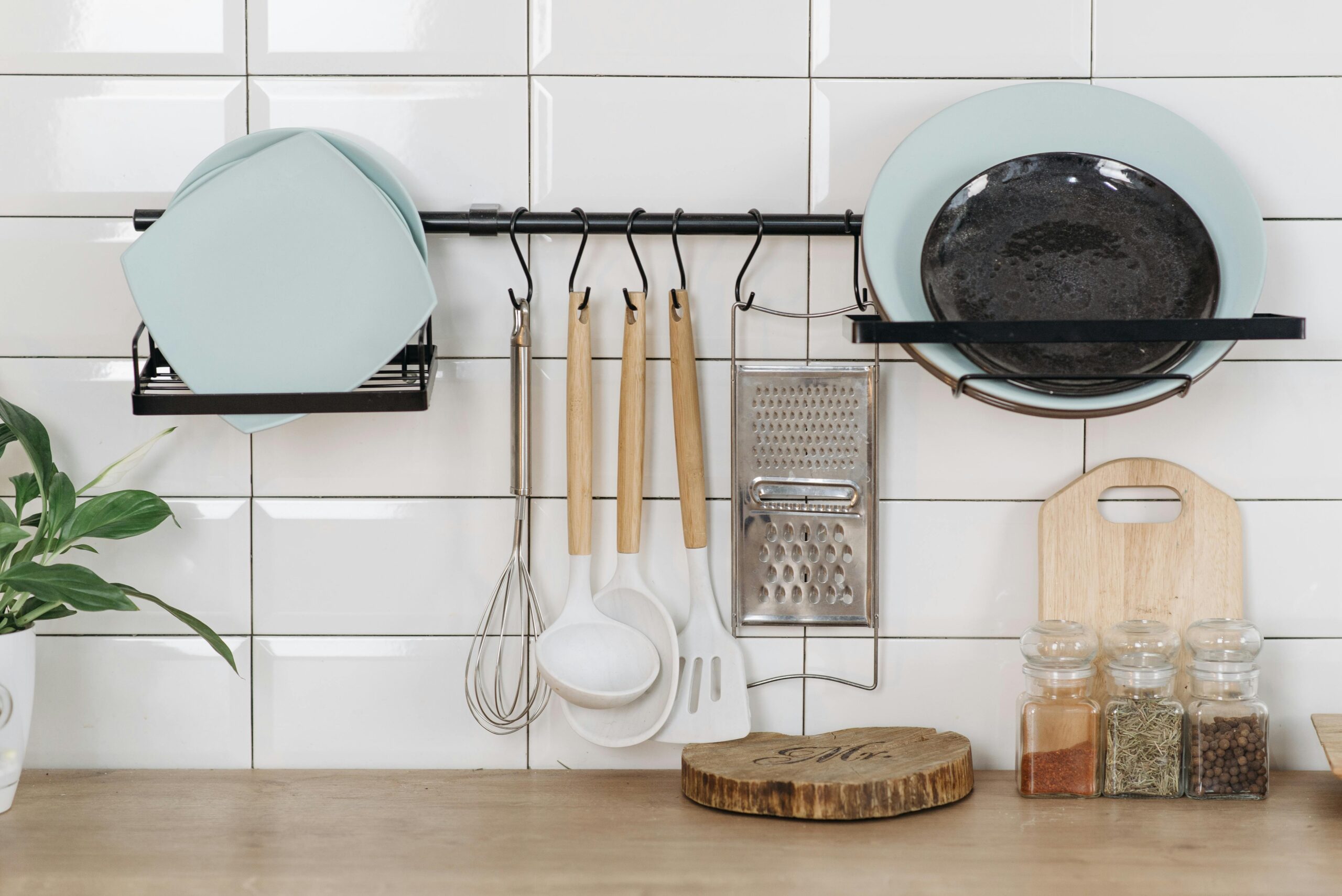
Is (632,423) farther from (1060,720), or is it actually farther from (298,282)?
(1060,720)

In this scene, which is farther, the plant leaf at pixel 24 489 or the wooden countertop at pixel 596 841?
→ the plant leaf at pixel 24 489

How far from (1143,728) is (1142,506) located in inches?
9.0

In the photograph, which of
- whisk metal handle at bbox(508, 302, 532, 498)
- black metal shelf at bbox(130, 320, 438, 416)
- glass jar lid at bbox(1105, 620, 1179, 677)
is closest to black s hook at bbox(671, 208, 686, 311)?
whisk metal handle at bbox(508, 302, 532, 498)

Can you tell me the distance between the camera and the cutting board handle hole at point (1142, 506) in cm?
109

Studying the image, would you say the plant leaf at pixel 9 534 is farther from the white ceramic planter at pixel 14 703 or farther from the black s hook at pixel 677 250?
the black s hook at pixel 677 250

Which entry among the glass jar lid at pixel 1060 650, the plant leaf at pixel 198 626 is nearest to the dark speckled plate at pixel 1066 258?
the glass jar lid at pixel 1060 650

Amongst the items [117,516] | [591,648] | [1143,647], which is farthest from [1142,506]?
[117,516]

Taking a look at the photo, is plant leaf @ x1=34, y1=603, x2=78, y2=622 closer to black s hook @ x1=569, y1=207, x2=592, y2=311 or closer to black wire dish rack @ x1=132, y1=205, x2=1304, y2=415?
black wire dish rack @ x1=132, y1=205, x2=1304, y2=415

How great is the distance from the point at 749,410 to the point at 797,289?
→ 0.14m

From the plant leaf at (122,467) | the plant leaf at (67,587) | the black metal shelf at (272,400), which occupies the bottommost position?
→ the plant leaf at (67,587)

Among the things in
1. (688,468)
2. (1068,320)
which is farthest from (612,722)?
(1068,320)

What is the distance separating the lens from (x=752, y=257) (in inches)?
41.9

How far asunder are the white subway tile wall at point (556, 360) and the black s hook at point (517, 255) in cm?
1

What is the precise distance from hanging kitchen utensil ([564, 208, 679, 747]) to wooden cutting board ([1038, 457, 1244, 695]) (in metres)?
0.39
